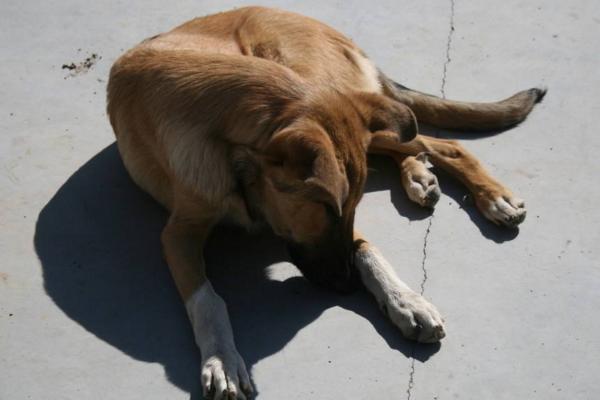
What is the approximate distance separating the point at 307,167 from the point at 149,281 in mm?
1279

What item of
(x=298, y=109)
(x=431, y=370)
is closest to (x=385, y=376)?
(x=431, y=370)

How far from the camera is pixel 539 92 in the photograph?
5.52 meters

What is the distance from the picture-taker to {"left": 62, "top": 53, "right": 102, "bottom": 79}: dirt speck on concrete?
5.68 metres

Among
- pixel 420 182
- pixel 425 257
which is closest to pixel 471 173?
pixel 420 182

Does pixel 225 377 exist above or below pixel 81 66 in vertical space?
below

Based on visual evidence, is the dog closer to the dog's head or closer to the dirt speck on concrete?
the dog's head

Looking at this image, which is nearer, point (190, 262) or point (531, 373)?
point (531, 373)

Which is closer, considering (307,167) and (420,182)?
(307,167)

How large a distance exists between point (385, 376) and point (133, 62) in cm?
209

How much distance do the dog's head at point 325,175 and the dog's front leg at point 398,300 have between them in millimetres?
95

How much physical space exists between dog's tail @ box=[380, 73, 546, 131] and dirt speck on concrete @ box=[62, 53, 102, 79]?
202 cm

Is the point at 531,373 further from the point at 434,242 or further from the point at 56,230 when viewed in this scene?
the point at 56,230

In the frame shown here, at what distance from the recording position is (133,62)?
14.8 ft

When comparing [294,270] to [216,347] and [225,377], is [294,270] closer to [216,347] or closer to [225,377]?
[216,347]
